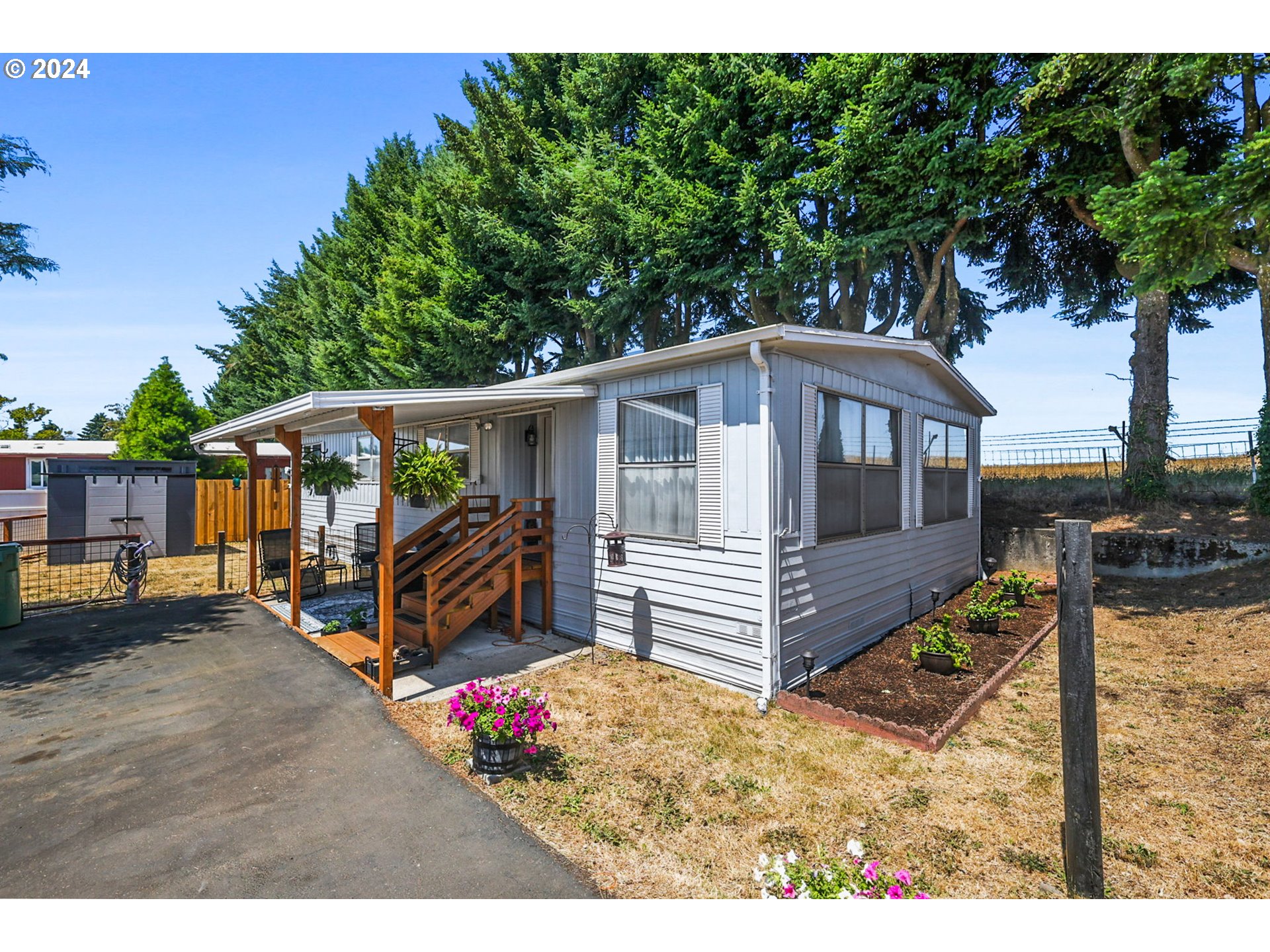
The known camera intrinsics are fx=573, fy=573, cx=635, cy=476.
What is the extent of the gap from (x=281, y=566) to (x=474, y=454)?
11.0 ft

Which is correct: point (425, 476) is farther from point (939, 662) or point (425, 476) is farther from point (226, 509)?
point (226, 509)

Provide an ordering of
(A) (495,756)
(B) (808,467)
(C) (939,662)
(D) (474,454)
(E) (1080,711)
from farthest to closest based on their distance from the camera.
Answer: (D) (474,454), (C) (939,662), (B) (808,467), (A) (495,756), (E) (1080,711)

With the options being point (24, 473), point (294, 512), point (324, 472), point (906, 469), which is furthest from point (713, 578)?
point (24, 473)

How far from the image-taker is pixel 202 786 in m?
3.68

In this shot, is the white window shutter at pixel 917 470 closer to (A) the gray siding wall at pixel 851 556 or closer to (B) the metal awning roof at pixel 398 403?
(A) the gray siding wall at pixel 851 556

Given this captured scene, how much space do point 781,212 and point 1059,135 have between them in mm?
4899

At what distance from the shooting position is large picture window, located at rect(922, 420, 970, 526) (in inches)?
327

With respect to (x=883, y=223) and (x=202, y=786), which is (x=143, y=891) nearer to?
(x=202, y=786)

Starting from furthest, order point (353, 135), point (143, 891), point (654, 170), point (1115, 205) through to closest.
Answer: point (654, 170)
point (1115, 205)
point (353, 135)
point (143, 891)

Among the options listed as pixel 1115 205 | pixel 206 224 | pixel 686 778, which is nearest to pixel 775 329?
pixel 686 778

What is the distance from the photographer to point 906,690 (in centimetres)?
530

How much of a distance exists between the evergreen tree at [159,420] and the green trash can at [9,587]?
1702cm

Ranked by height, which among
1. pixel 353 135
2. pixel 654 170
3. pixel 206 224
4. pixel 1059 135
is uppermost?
pixel 654 170
